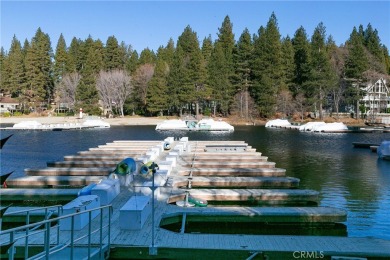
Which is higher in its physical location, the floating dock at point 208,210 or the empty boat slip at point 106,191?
the empty boat slip at point 106,191

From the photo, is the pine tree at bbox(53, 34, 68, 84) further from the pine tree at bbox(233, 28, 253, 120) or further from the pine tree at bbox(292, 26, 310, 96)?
the pine tree at bbox(292, 26, 310, 96)

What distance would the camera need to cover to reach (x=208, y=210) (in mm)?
12375

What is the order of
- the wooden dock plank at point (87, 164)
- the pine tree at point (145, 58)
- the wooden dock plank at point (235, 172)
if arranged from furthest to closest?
the pine tree at point (145, 58), the wooden dock plank at point (87, 164), the wooden dock plank at point (235, 172)

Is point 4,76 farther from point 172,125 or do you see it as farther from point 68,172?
point 68,172

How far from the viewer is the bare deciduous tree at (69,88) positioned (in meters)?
85.8

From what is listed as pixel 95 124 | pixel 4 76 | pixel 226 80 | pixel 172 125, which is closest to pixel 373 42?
pixel 226 80

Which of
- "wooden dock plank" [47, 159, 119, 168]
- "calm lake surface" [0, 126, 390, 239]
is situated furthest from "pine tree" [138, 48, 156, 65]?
"wooden dock plank" [47, 159, 119, 168]

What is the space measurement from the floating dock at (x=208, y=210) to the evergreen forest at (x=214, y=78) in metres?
56.5

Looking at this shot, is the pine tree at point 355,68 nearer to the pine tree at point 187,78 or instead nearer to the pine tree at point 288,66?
the pine tree at point 288,66

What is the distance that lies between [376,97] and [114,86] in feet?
179

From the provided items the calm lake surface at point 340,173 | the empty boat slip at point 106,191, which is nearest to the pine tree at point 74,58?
the calm lake surface at point 340,173

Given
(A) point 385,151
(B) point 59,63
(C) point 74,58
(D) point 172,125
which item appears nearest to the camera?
→ (A) point 385,151

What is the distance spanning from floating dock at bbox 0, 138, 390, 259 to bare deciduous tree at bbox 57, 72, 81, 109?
6318cm

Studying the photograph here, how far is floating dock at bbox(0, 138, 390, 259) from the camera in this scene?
9.19 meters
